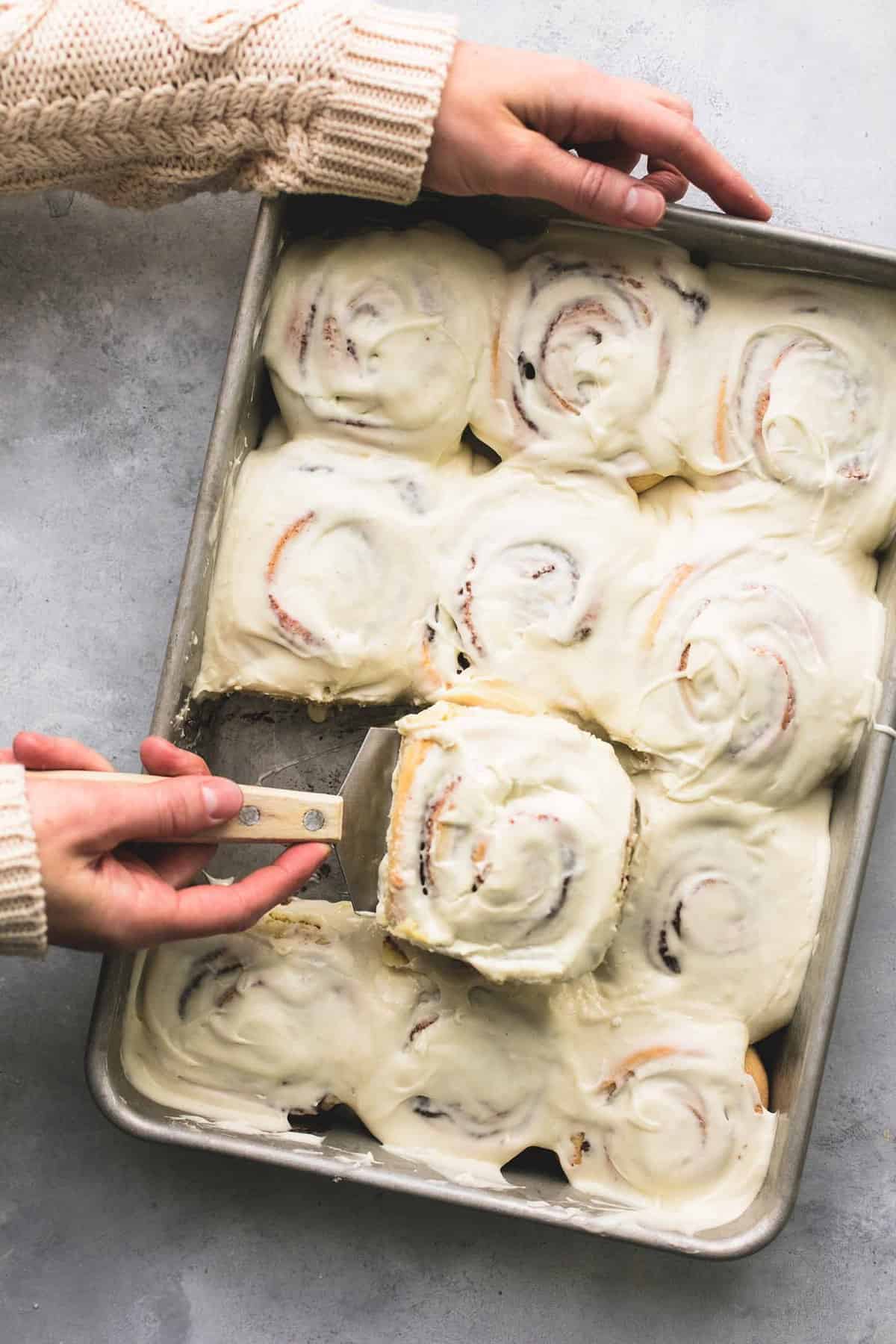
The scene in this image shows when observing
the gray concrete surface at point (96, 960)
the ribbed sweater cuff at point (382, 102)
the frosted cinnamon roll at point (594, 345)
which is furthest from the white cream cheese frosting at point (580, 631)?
the gray concrete surface at point (96, 960)

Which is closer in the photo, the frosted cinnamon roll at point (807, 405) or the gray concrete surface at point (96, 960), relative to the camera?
the frosted cinnamon roll at point (807, 405)

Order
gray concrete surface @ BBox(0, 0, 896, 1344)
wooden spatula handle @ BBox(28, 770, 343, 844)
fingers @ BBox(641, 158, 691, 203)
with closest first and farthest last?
wooden spatula handle @ BBox(28, 770, 343, 844), fingers @ BBox(641, 158, 691, 203), gray concrete surface @ BBox(0, 0, 896, 1344)

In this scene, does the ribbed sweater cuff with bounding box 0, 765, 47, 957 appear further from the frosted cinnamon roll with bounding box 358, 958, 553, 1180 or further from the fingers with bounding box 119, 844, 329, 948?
the frosted cinnamon roll with bounding box 358, 958, 553, 1180

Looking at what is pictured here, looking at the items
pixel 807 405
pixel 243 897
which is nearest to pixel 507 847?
pixel 243 897

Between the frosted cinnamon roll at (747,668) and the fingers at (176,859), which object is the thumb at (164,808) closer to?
the fingers at (176,859)

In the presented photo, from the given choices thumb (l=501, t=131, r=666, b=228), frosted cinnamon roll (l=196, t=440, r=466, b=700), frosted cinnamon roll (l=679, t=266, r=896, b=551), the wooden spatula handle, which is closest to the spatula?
the wooden spatula handle

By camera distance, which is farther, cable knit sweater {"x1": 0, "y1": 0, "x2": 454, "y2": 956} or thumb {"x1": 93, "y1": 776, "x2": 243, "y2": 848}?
cable knit sweater {"x1": 0, "y1": 0, "x2": 454, "y2": 956}

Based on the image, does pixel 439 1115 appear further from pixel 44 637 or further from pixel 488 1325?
pixel 44 637
